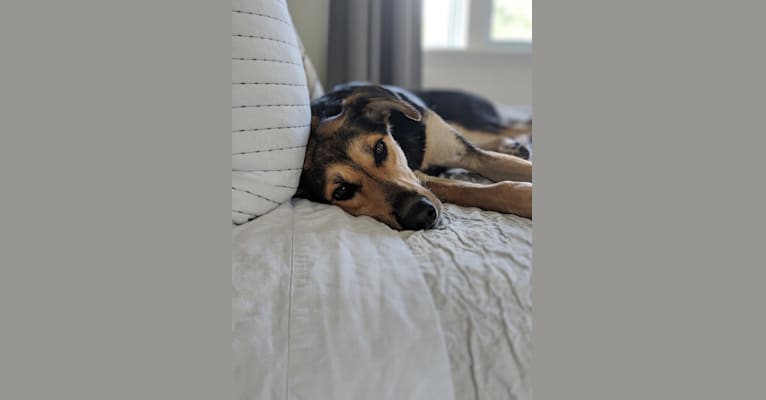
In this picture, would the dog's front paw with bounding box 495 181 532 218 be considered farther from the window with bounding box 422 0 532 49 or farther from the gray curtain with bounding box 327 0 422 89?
the window with bounding box 422 0 532 49

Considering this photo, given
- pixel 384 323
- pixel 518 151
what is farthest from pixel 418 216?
pixel 518 151

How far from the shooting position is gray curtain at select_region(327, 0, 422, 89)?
2.37 metres

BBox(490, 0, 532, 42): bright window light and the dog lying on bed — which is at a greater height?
BBox(490, 0, 532, 42): bright window light

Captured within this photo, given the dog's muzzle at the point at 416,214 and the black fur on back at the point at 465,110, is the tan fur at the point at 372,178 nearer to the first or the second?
the dog's muzzle at the point at 416,214

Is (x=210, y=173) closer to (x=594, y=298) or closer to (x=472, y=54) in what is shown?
(x=594, y=298)

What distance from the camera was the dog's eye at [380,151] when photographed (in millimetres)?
932

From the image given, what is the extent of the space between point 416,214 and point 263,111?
0.93 ft

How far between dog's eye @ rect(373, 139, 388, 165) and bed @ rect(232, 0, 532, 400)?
0.50 feet

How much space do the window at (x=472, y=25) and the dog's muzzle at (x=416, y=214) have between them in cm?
201

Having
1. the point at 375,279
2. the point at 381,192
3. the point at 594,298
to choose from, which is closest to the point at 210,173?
the point at 375,279

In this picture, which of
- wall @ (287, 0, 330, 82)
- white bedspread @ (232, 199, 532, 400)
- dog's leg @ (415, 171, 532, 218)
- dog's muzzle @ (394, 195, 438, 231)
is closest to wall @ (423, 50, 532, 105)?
wall @ (287, 0, 330, 82)

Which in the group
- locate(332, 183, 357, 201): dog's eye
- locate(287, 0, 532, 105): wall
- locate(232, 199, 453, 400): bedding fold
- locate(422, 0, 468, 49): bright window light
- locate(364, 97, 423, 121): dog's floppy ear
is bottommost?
locate(232, 199, 453, 400): bedding fold

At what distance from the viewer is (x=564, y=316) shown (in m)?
0.61

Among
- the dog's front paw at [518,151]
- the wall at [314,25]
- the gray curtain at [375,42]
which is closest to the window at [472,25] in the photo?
the gray curtain at [375,42]
